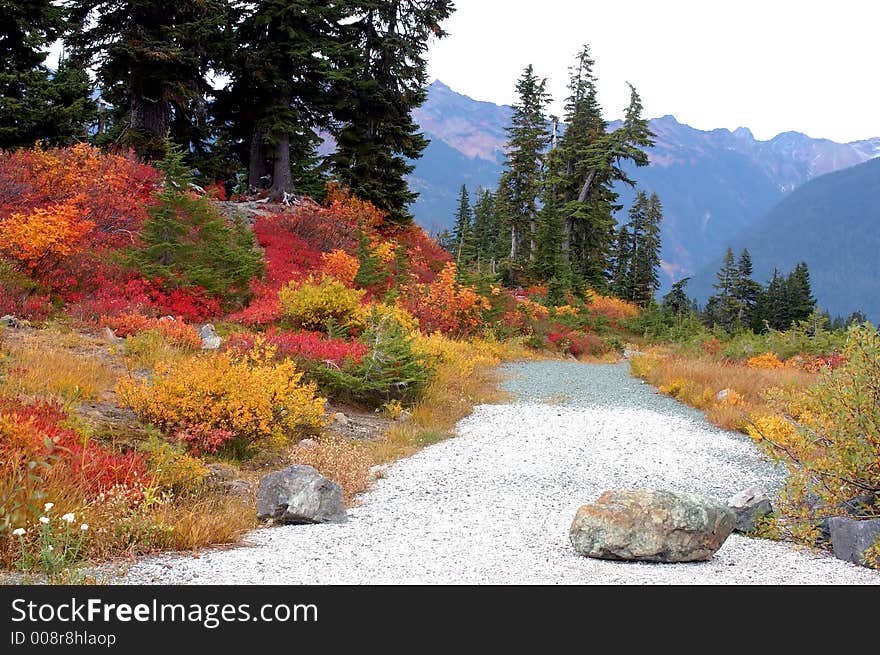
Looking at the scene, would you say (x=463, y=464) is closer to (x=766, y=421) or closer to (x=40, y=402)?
(x=766, y=421)

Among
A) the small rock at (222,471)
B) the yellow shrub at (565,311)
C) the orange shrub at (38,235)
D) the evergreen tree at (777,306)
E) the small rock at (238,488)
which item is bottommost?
the small rock at (238,488)

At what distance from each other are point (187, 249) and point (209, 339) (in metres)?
4.05

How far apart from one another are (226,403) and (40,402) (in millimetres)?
1630

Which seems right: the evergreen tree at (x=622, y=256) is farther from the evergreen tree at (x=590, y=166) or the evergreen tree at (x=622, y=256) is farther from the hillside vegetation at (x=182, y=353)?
the hillside vegetation at (x=182, y=353)

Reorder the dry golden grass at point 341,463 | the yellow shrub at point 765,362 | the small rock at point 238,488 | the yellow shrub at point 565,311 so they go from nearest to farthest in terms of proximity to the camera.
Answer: the small rock at point 238,488 < the dry golden grass at point 341,463 < the yellow shrub at point 765,362 < the yellow shrub at point 565,311

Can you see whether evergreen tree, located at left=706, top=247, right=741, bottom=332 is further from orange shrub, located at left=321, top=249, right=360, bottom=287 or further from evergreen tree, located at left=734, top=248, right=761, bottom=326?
orange shrub, located at left=321, top=249, right=360, bottom=287

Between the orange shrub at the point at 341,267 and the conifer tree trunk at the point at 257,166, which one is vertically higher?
the conifer tree trunk at the point at 257,166

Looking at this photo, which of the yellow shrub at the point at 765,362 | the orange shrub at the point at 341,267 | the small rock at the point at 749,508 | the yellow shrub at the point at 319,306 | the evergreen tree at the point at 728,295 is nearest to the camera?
the small rock at the point at 749,508

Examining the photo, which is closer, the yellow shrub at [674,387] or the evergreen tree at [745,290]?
the yellow shrub at [674,387]

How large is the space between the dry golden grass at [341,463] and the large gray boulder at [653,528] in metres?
2.33

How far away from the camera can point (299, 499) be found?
4.97m

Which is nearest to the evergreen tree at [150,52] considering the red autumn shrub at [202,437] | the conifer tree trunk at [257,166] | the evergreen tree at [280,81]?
the evergreen tree at [280,81]

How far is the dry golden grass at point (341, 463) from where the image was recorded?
237 inches
